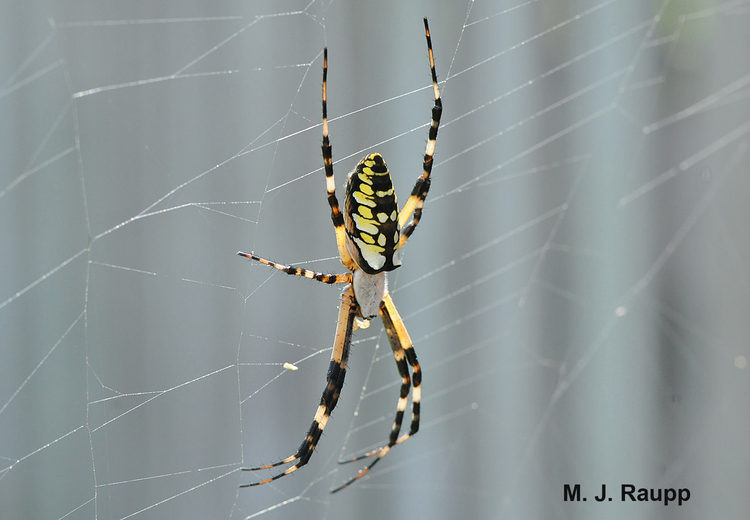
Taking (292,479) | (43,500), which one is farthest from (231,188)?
(43,500)

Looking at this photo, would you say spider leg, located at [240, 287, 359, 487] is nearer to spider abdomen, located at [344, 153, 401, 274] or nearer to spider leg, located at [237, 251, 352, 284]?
spider leg, located at [237, 251, 352, 284]

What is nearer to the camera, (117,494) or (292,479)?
(117,494)

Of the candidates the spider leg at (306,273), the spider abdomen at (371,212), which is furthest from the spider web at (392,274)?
the spider abdomen at (371,212)

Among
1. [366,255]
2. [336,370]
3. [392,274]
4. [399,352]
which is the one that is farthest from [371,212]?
[392,274]

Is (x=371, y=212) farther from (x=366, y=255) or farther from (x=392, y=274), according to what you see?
(x=392, y=274)

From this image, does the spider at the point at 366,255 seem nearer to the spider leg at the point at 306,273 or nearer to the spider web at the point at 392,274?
the spider leg at the point at 306,273

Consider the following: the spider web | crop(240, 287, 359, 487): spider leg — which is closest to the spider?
crop(240, 287, 359, 487): spider leg

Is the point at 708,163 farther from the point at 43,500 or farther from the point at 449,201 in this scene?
the point at 43,500
